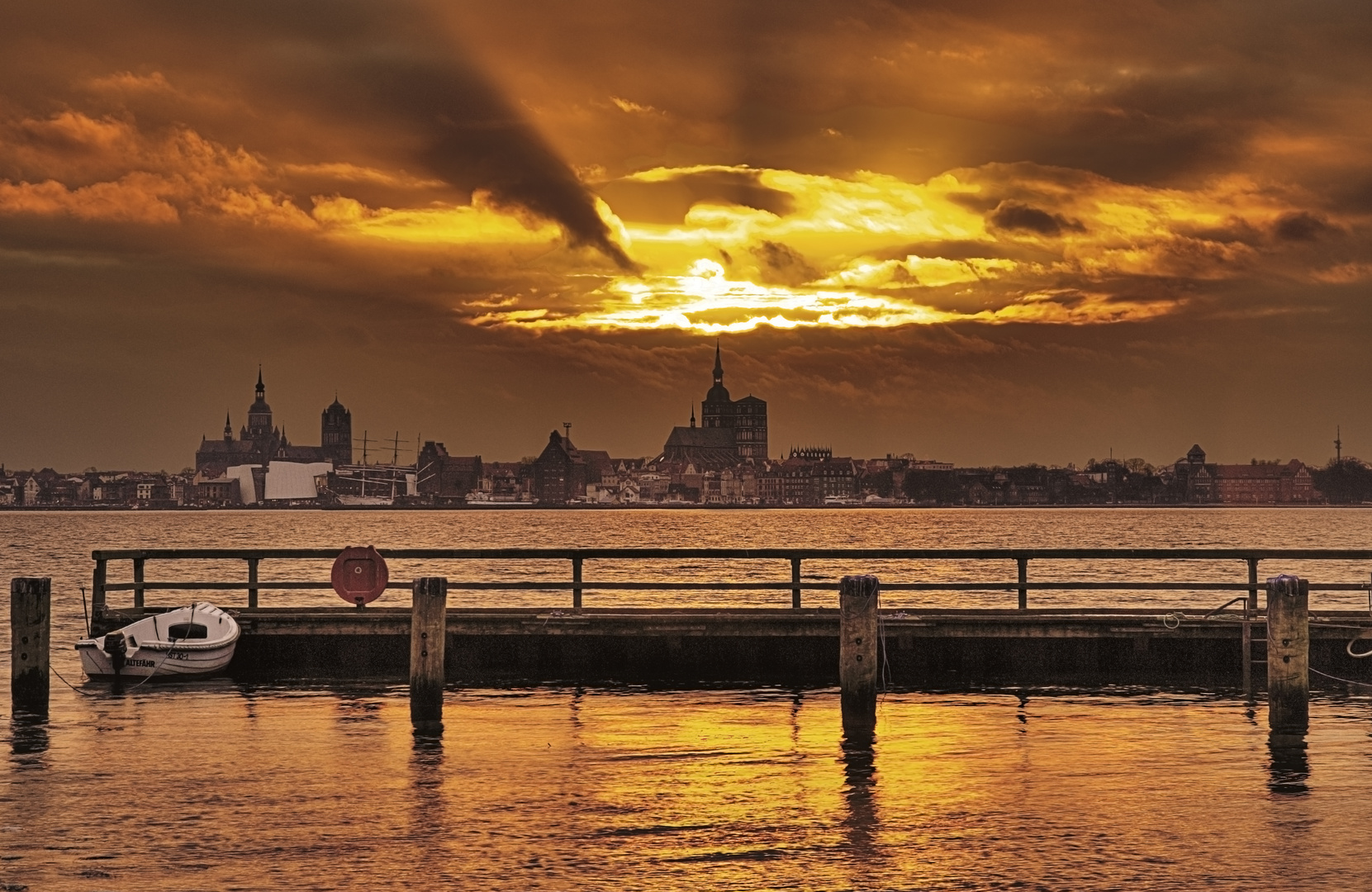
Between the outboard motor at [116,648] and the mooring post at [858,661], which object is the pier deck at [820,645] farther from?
the mooring post at [858,661]

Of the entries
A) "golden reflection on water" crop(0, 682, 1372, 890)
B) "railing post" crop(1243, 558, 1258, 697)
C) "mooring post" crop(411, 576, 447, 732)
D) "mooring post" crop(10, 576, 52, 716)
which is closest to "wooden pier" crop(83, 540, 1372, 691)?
"railing post" crop(1243, 558, 1258, 697)

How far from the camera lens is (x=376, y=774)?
766 inches

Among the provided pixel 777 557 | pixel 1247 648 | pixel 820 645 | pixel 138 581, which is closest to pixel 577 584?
pixel 777 557

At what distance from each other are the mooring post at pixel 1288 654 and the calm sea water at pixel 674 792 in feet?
1.53

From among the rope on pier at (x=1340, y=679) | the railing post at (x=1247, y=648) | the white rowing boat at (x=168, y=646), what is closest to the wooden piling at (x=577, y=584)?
the white rowing boat at (x=168, y=646)

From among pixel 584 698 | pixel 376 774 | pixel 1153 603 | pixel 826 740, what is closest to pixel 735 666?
pixel 584 698

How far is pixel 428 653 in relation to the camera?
872 inches

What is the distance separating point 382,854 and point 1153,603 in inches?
2068

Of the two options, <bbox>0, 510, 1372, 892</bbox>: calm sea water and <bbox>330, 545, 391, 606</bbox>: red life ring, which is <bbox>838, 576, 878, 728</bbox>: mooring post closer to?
<bbox>0, 510, 1372, 892</bbox>: calm sea water

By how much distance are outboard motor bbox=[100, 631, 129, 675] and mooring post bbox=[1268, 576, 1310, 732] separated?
18.8m

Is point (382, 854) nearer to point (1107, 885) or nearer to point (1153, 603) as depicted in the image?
point (1107, 885)

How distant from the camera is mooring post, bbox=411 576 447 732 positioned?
21.6 meters

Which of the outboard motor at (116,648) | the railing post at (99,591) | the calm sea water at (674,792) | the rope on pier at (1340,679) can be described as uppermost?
the railing post at (99,591)

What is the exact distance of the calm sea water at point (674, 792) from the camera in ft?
48.1
